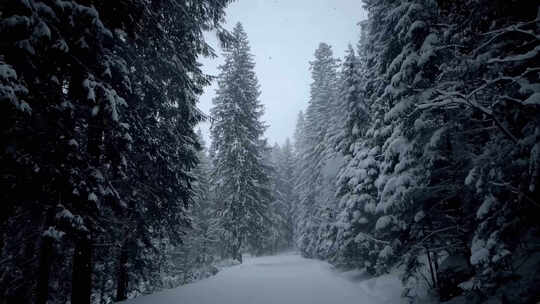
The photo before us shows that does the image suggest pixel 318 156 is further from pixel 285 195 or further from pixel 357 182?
pixel 285 195

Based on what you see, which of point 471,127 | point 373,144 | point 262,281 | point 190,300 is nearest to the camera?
point 471,127

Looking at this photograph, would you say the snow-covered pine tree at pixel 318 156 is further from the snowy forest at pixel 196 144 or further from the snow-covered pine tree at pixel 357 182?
the snowy forest at pixel 196 144

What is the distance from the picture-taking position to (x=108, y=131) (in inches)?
273

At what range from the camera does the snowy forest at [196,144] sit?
4723 mm

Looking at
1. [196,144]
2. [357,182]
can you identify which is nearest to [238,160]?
[357,182]

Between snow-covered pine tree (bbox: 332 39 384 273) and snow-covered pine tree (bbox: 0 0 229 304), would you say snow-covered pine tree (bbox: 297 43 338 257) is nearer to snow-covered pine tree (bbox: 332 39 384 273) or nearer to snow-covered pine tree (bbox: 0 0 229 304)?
snow-covered pine tree (bbox: 332 39 384 273)

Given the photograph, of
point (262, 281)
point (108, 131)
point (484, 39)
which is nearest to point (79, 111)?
Result: point (108, 131)

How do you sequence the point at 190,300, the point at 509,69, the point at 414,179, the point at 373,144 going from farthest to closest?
the point at 373,144, the point at 190,300, the point at 414,179, the point at 509,69

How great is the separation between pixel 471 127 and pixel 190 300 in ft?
32.1

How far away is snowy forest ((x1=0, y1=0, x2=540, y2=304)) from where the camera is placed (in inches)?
186

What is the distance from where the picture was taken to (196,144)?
11.6 meters

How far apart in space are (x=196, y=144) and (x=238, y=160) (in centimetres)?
1410

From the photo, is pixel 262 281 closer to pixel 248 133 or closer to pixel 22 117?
pixel 22 117

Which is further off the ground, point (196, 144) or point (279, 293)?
point (196, 144)
